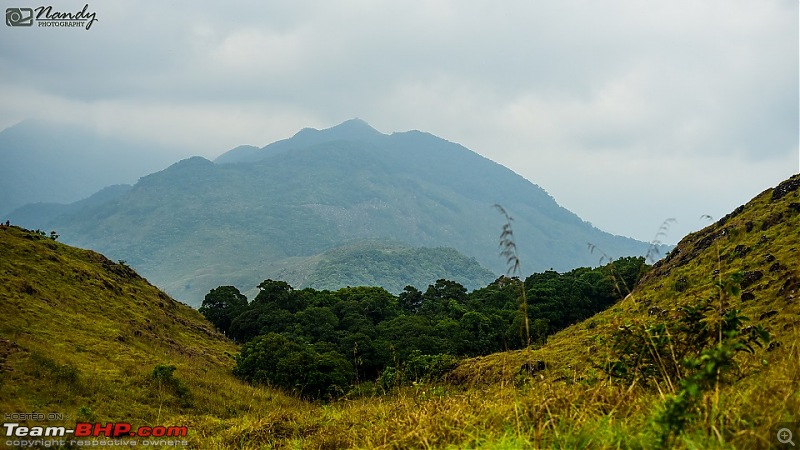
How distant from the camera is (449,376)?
1877 inches

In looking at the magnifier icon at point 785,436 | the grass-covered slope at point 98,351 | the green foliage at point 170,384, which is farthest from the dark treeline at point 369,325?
the magnifier icon at point 785,436

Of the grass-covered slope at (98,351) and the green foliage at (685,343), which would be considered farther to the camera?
the grass-covered slope at (98,351)

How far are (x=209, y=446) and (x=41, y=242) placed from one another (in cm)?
5442

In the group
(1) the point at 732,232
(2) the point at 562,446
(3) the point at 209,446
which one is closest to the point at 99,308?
(3) the point at 209,446

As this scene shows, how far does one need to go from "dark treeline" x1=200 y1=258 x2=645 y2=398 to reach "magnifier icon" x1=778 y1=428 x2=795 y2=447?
40.1 metres

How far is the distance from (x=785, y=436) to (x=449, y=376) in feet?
147

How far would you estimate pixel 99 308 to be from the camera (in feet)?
157

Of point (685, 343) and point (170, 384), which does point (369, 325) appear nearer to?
point (170, 384)

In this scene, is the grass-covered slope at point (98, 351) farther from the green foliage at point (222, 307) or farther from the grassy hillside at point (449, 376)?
the green foliage at point (222, 307)

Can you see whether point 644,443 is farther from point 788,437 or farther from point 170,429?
point 170,429

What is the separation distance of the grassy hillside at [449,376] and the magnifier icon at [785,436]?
101 millimetres

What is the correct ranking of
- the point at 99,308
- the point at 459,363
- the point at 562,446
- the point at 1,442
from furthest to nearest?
1. the point at 459,363
2. the point at 99,308
3. the point at 1,442
4. the point at 562,446

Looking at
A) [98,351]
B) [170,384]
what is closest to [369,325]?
[98,351]

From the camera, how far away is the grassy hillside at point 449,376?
5867mm
